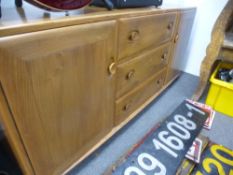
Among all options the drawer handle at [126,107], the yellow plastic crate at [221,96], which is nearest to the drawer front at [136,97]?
the drawer handle at [126,107]

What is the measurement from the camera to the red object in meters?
0.44

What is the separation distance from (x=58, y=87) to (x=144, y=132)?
2.23 feet

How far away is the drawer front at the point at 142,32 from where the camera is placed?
636 mm

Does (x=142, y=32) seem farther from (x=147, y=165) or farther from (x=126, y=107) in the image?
(x=147, y=165)

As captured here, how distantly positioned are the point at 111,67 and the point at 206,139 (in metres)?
0.72

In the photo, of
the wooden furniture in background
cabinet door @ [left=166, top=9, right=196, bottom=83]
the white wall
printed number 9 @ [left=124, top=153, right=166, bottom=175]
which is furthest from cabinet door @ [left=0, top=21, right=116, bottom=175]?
the white wall

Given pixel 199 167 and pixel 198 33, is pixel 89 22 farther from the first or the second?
pixel 198 33

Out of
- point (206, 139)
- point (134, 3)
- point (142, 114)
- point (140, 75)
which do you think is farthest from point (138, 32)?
point (206, 139)

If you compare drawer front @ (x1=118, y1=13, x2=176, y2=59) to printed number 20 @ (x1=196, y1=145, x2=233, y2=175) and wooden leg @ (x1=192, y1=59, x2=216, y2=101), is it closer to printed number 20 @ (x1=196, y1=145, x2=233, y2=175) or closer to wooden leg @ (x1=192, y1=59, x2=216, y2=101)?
wooden leg @ (x1=192, y1=59, x2=216, y2=101)

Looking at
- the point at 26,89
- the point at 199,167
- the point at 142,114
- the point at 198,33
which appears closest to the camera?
the point at 26,89

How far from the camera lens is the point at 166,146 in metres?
0.86

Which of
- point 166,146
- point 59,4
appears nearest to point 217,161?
point 166,146

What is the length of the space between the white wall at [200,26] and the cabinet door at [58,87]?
0.98 m

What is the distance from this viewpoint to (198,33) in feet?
4.70
